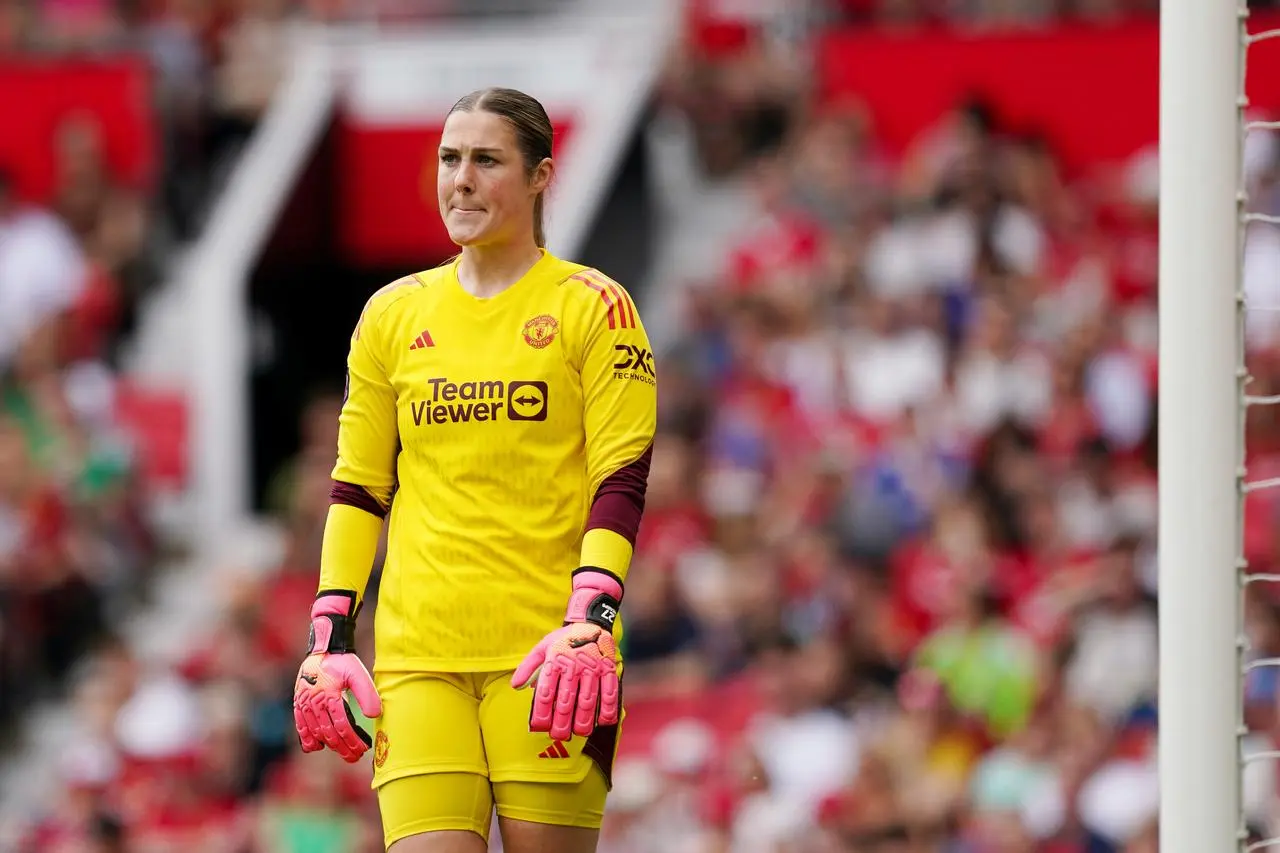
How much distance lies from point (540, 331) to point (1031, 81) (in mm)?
9098

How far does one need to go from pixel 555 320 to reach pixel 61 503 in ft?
28.5

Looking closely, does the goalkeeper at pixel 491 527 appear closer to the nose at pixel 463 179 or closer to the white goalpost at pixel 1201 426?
the nose at pixel 463 179

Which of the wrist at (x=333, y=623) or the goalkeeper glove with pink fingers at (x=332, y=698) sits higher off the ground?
the wrist at (x=333, y=623)

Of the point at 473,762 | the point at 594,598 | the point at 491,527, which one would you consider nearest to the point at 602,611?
the point at 594,598

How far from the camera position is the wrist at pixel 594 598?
15.7 feet

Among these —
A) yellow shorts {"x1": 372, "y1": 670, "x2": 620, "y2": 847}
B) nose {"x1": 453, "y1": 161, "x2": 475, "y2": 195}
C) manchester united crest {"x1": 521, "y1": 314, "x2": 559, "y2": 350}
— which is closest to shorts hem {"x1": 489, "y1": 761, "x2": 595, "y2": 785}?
yellow shorts {"x1": 372, "y1": 670, "x2": 620, "y2": 847}

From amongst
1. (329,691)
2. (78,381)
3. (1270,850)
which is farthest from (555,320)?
(78,381)

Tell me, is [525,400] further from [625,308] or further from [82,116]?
[82,116]

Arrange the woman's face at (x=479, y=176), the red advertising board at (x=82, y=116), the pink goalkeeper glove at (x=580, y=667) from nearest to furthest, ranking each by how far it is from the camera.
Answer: the pink goalkeeper glove at (x=580, y=667)
the woman's face at (x=479, y=176)
the red advertising board at (x=82, y=116)

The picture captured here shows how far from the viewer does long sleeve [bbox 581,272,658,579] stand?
491 centimetres

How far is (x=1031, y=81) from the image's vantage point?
13586 mm

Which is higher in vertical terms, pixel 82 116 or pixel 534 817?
pixel 82 116

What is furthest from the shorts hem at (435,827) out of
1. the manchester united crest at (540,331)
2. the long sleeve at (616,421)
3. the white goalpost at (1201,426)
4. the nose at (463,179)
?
the white goalpost at (1201,426)

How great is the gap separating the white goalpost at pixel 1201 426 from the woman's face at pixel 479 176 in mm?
1571
